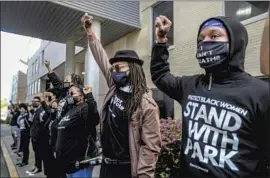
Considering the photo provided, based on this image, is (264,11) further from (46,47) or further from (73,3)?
(46,47)

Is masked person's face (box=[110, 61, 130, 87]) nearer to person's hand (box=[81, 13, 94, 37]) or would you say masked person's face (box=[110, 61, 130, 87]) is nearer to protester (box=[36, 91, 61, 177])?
person's hand (box=[81, 13, 94, 37])

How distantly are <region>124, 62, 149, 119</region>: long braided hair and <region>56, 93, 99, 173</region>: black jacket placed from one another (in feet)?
3.20

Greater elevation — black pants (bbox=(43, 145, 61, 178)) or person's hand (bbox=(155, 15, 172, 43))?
person's hand (bbox=(155, 15, 172, 43))

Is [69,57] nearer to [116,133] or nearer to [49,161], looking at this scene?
[49,161]

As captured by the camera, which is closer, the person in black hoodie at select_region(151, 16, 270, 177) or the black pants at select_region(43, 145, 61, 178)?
the person in black hoodie at select_region(151, 16, 270, 177)

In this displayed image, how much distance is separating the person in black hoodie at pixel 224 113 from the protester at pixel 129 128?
2.35 feet

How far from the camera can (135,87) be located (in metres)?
2.58

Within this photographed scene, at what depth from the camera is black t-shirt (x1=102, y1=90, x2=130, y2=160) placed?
7.93ft

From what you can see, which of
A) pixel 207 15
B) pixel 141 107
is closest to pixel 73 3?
pixel 207 15

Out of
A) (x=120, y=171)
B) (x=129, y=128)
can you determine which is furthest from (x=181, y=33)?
(x=120, y=171)

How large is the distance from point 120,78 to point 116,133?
50 cm

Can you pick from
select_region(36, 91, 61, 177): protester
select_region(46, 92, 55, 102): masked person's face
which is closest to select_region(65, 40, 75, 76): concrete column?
select_region(36, 91, 61, 177): protester

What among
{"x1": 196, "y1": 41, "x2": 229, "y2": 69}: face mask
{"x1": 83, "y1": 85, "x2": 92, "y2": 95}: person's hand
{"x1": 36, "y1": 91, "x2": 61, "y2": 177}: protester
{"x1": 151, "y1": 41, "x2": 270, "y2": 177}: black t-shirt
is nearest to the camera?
{"x1": 151, "y1": 41, "x2": 270, "y2": 177}: black t-shirt

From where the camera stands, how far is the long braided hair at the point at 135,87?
2430 mm
